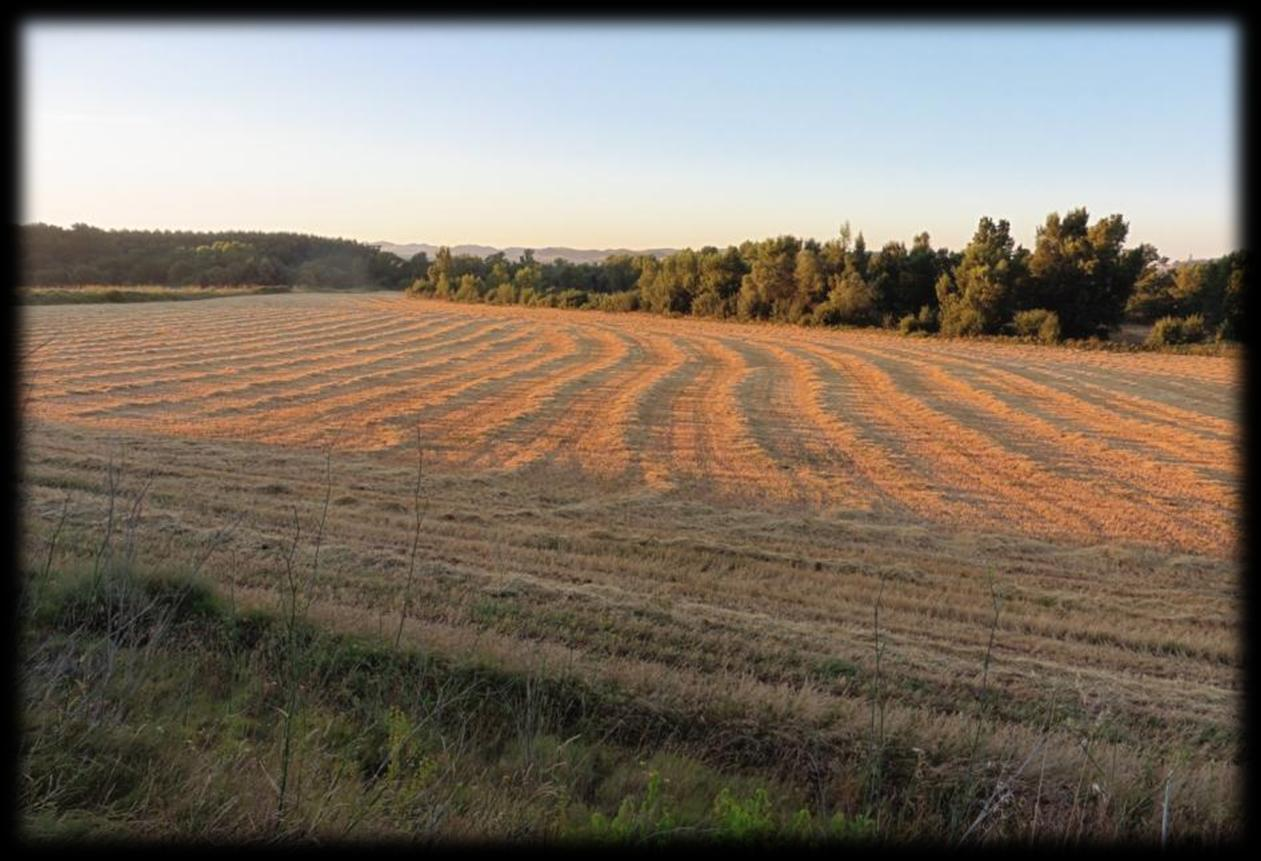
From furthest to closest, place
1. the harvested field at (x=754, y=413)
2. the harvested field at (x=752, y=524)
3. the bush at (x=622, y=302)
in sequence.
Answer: the bush at (x=622, y=302)
the harvested field at (x=754, y=413)
the harvested field at (x=752, y=524)

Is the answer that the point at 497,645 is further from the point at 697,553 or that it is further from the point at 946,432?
the point at 946,432

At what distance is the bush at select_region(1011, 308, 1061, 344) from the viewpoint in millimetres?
37219

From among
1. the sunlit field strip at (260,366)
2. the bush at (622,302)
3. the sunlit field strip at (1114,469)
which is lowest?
the sunlit field strip at (1114,469)

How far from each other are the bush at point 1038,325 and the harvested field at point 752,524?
15336mm

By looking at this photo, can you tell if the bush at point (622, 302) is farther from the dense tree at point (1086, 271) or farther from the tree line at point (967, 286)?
the dense tree at point (1086, 271)

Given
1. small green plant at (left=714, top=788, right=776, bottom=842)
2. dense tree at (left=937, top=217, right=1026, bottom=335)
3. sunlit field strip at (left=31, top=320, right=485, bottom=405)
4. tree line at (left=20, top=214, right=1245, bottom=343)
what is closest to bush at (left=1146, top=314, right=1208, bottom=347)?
tree line at (left=20, top=214, right=1245, bottom=343)

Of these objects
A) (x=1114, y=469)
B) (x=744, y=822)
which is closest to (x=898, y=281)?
(x=1114, y=469)

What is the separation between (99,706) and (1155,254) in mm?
47952

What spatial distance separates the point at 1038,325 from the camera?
3822cm

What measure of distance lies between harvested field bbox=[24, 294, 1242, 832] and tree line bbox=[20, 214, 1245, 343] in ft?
46.0

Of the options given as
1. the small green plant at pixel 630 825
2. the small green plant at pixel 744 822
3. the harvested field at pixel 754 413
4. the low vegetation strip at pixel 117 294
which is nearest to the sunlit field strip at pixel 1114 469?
the harvested field at pixel 754 413

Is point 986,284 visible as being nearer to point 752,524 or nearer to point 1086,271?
point 1086,271

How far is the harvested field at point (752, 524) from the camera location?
4500mm

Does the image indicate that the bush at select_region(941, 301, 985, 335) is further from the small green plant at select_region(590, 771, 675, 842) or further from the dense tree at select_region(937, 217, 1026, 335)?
the small green plant at select_region(590, 771, 675, 842)
